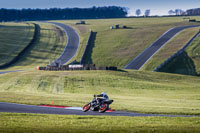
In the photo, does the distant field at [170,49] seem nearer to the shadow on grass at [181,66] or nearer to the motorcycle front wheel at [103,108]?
the shadow on grass at [181,66]

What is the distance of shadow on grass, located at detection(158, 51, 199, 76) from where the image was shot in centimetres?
7541

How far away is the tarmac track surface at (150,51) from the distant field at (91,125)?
185 feet

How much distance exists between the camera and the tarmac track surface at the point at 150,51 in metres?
81.6

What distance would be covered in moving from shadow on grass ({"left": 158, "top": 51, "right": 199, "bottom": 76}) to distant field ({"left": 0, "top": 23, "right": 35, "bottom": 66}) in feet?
143

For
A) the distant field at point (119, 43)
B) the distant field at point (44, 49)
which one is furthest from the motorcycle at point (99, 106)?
the distant field at point (44, 49)

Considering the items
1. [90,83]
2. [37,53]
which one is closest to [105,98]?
[90,83]

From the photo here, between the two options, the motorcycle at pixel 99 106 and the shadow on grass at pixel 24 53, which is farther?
the shadow on grass at pixel 24 53

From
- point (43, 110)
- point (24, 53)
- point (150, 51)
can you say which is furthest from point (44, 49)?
point (43, 110)

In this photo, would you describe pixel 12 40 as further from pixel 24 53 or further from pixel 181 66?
pixel 181 66

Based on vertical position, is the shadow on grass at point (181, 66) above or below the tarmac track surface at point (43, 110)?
below

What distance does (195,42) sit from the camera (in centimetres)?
9250


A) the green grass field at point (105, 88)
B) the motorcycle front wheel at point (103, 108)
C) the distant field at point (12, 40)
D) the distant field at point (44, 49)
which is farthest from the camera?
the distant field at point (12, 40)

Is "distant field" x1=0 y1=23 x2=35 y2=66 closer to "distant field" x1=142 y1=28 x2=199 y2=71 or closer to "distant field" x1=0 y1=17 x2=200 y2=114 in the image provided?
"distant field" x1=0 y1=17 x2=200 y2=114

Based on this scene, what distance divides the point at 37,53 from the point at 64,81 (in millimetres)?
47713
